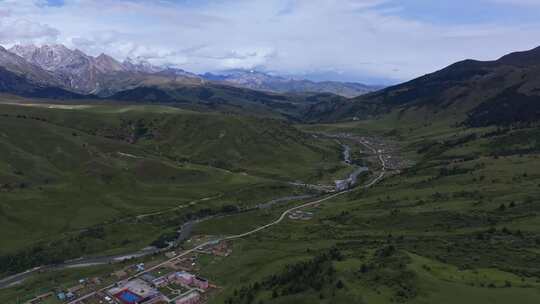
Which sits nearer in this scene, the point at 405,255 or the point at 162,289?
the point at 405,255

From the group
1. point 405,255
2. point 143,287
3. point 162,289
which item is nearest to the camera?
point 405,255

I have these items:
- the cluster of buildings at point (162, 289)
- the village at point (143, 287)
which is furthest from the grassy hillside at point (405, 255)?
the cluster of buildings at point (162, 289)

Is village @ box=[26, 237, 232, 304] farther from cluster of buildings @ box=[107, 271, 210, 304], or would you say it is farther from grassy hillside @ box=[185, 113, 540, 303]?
grassy hillside @ box=[185, 113, 540, 303]

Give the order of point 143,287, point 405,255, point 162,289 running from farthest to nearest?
1. point 143,287
2. point 162,289
3. point 405,255

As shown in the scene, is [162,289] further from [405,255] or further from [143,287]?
[405,255]

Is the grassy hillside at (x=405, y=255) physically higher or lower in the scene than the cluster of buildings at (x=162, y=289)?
higher

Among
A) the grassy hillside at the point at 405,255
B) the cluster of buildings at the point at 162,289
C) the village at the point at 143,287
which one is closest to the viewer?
the grassy hillside at the point at 405,255

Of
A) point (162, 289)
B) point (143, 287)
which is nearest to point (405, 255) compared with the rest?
point (162, 289)

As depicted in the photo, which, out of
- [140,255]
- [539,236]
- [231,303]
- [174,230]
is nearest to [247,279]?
[231,303]

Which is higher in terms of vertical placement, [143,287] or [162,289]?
[143,287]

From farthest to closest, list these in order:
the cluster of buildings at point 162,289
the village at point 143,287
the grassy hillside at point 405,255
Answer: the village at point 143,287, the cluster of buildings at point 162,289, the grassy hillside at point 405,255

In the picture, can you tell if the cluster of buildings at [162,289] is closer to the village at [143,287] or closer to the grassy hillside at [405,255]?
the village at [143,287]
